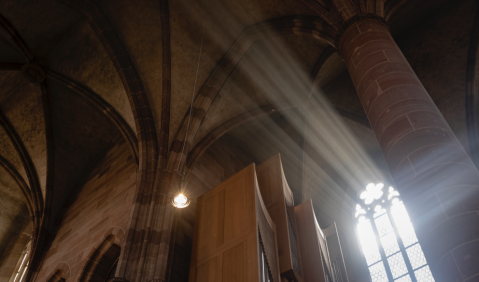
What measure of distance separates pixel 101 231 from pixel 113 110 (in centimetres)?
333

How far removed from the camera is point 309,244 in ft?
29.0

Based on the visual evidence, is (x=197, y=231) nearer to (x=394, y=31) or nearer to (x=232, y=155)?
(x=232, y=155)

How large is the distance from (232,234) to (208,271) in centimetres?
75

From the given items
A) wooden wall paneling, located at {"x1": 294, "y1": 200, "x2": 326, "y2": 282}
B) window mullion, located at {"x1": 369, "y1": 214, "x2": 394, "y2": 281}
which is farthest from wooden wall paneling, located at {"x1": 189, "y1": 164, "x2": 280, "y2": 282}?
window mullion, located at {"x1": 369, "y1": 214, "x2": 394, "y2": 281}

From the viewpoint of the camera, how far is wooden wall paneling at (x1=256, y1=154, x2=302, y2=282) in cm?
754

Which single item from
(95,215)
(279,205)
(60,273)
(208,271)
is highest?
(95,215)

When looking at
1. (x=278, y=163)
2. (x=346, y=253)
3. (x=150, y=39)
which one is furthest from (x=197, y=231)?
(x=150, y=39)

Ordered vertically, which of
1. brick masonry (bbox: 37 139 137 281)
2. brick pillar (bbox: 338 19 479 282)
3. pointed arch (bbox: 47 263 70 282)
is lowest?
brick pillar (bbox: 338 19 479 282)

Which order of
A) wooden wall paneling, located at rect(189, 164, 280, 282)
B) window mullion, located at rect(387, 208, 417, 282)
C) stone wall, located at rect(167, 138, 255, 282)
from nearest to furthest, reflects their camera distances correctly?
wooden wall paneling, located at rect(189, 164, 280, 282) → stone wall, located at rect(167, 138, 255, 282) → window mullion, located at rect(387, 208, 417, 282)

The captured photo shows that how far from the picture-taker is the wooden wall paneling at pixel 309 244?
818 centimetres

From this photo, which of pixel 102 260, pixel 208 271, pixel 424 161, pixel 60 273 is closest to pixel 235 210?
pixel 208 271

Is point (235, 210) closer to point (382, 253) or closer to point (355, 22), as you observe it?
point (355, 22)

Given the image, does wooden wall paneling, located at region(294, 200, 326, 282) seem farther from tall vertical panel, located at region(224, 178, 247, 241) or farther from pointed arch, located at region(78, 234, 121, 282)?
pointed arch, located at region(78, 234, 121, 282)

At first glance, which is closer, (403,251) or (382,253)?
(403,251)
